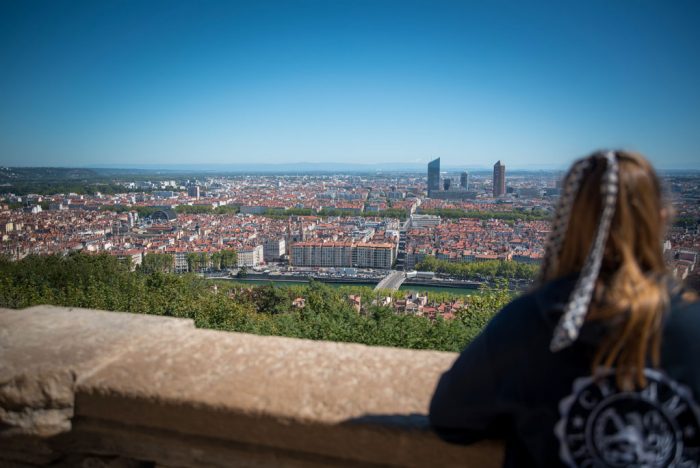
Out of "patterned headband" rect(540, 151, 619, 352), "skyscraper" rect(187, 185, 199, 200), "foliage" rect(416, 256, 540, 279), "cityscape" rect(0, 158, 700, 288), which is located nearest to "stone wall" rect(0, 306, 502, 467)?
"patterned headband" rect(540, 151, 619, 352)

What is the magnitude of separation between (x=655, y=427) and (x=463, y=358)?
9.1 inches

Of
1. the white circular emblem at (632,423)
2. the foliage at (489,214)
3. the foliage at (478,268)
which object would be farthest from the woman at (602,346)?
the foliage at (489,214)

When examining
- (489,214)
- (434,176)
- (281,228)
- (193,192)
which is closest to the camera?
(281,228)

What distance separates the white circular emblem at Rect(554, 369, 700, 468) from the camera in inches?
24.0

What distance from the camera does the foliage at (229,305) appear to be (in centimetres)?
548

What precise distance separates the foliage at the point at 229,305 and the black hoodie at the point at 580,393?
451 centimetres

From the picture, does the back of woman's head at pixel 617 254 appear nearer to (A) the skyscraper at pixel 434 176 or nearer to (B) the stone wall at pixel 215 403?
(B) the stone wall at pixel 215 403

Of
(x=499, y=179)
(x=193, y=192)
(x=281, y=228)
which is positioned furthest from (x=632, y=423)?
(x=193, y=192)

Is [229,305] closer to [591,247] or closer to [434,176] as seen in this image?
[591,247]

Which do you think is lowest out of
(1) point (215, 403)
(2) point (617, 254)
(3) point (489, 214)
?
(3) point (489, 214)

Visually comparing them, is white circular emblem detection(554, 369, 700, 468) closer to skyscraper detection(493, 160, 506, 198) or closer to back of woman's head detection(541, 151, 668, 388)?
back of woman's head detection(541, 151, 668, 388)

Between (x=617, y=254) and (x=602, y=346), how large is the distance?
114mm

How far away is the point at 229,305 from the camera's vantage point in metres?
7.97

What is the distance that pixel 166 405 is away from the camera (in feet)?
2.95
